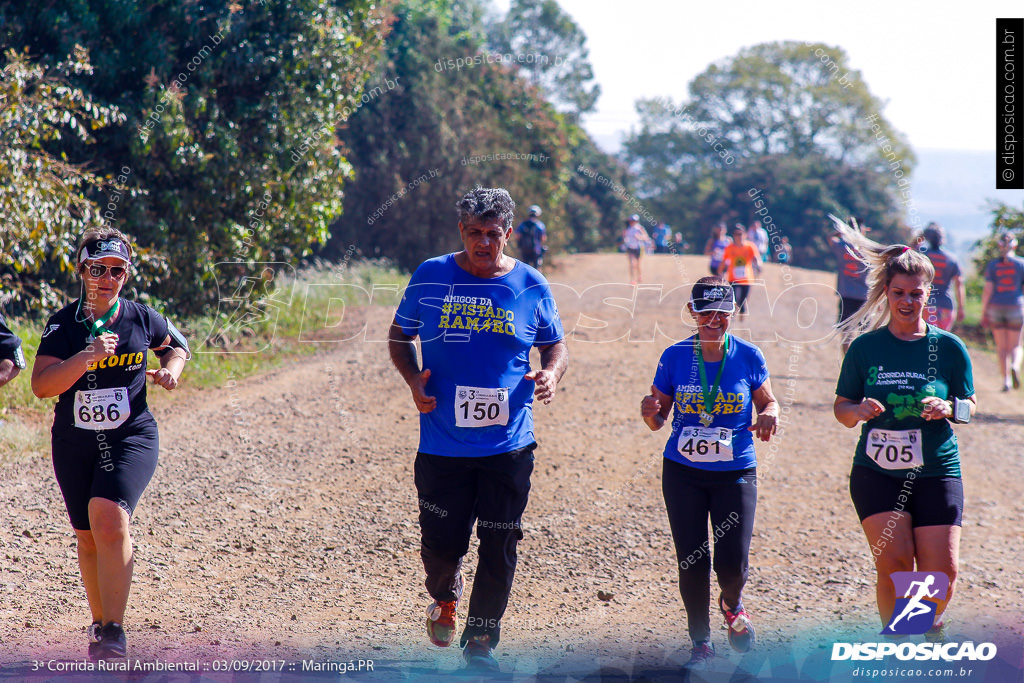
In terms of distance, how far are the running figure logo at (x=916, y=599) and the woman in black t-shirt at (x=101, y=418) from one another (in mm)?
3543

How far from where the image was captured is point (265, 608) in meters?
5.49

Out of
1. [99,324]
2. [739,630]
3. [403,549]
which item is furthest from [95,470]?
[739,630]

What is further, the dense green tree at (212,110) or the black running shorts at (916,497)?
the dense green tree at (212,110)

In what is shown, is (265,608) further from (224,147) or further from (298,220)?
(298,220)

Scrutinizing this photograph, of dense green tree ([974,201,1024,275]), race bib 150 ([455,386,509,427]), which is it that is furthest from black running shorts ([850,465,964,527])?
dense green tree ([974,201,1024,275])

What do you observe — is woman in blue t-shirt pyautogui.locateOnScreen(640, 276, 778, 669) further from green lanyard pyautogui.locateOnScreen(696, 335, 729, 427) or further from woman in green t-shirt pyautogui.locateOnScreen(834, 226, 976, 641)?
woman in green t-shirt pyautogui.locateOnScreen(834, 226, 976, 641)

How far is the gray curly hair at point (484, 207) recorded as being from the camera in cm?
423

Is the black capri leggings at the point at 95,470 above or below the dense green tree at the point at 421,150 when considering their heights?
below

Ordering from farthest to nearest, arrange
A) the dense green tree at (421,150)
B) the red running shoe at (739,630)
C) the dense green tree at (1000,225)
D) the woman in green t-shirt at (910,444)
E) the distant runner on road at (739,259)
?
the dense green tree at (421,150) → the dense green tree at (1000,225) → the distant runner on road at (739,259) → the red running shoe at (739,630) → the woman in green t-shirt at (910,444)

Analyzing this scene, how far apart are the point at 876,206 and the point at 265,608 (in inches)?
1775

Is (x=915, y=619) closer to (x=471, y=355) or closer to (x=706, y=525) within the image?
(x=706, y=525)

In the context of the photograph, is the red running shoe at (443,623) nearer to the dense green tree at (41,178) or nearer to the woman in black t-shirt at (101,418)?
the woman in black t-shirt at (101,418)

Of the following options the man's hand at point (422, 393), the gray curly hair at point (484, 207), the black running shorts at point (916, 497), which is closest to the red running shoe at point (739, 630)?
the black running shorts at point (916, 497)

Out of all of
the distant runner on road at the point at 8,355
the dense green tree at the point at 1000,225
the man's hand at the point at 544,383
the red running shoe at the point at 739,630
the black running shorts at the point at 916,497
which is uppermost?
the dense green tree at the point at 1000,225
